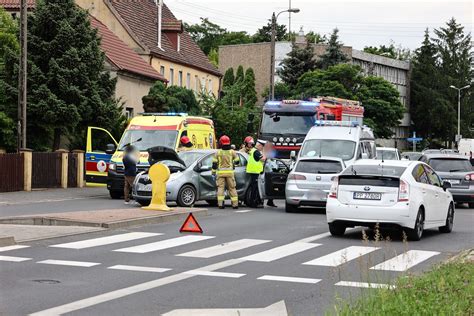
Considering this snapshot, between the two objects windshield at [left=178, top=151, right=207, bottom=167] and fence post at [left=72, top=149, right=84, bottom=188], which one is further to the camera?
fence post at [left=72, top=149, right=84, bottom=188]

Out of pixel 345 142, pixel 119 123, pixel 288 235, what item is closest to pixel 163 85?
pixel 119 123

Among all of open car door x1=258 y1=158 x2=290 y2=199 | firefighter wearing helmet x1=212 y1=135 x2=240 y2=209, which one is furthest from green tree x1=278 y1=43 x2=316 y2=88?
firefighter wearing helmet x1=212 y1=135 x2=240 y2=209

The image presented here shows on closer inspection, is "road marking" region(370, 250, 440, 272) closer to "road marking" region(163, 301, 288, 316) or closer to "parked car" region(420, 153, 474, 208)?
"road marking" region(163, 301, 288, 316)

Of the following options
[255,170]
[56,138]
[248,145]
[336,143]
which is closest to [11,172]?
[56,138]

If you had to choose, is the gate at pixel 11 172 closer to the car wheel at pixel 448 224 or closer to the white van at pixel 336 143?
the white van at pixel 336 143

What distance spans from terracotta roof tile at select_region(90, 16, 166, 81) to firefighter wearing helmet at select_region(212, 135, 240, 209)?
24.2 metres

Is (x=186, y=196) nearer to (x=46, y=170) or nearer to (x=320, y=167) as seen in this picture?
(x=320, y=167)

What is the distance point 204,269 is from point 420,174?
6.86 metres

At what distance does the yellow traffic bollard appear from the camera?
2036 centimetres

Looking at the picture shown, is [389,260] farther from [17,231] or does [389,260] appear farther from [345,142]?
[345,142]

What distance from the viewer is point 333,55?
283 ft

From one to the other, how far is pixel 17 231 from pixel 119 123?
2497 cm

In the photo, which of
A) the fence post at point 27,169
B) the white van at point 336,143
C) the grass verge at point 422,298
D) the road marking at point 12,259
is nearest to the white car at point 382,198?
the grass verge at point 422,298

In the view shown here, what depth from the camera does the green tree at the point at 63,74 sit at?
121 ft
